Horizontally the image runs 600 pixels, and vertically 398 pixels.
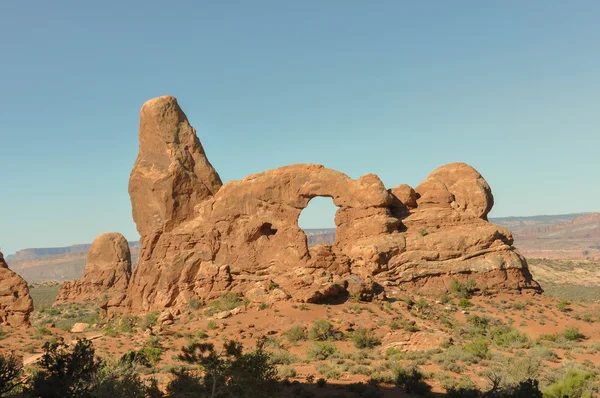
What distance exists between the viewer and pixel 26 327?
98.7 feet

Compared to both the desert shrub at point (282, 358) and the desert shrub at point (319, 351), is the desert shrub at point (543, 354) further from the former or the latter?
the desert shrub at point (282, 358)

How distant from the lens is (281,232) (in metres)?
34.2

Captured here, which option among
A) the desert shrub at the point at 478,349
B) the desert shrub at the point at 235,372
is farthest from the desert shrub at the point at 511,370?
the desert shrub at the point at 235,372

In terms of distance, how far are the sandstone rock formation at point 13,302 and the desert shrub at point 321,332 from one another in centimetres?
1810

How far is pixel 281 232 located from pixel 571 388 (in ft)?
69.0

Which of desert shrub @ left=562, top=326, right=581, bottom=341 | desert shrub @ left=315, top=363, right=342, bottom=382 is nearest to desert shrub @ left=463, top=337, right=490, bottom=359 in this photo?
desert shrub @ left=315, top=363, right=342, bottom=382

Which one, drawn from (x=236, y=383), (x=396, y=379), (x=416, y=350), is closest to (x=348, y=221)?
(x=416, y=350)

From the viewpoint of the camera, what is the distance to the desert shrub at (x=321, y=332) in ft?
84.4

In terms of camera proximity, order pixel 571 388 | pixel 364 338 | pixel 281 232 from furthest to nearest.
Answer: pixel 281 232 → pixel 364 338 → pixel 571 388

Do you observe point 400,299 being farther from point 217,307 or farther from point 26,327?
point 26,327

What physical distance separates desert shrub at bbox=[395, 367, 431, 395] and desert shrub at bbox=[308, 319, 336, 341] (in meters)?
6.98

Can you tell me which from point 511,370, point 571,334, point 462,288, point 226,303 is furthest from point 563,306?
point 226,303

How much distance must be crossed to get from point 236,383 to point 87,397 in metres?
4.10

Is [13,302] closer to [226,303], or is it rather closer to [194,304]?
[194,304]
